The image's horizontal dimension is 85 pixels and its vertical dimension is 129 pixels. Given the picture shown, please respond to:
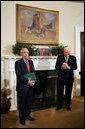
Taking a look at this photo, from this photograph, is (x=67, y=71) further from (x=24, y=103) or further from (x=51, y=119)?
(x=24, y=103)

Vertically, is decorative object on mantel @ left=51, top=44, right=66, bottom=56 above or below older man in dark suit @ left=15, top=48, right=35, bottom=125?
above

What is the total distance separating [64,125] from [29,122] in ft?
2.39

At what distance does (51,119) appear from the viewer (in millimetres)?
3598

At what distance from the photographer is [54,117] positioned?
372 cm

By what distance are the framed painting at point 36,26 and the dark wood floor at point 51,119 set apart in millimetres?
2030

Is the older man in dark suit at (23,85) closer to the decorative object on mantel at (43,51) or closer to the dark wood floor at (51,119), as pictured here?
the dark wood floor at (51,119)

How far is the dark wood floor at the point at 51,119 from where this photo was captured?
10.7 feet

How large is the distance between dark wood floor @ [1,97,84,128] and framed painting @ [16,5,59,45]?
2030mm

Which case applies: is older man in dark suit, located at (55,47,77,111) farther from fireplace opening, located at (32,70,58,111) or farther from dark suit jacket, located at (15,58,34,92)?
dark suit jacket, located at (15,58,34,92)

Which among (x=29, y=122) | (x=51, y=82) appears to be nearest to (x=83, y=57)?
(x=51, y=82)

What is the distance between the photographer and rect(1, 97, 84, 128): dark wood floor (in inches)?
128

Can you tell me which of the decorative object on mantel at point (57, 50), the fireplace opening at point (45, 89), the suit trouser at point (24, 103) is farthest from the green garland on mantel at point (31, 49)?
the suit trouser at point (24, 103)

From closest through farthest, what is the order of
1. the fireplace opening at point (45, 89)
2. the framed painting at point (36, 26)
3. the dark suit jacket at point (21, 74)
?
the dark suit jacket at point (21, 74), the framed painting at point (36, 26), the fireplace opening at point (45, 89)

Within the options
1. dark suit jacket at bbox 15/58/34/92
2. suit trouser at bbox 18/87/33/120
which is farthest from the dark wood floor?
dark suit jacket at bbox 15/58/34/92
